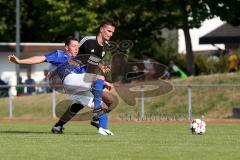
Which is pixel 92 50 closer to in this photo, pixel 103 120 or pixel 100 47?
pixel 100 47

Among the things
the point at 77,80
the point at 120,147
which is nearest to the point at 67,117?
the point at 77,80

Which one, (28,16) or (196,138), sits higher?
(28,16)

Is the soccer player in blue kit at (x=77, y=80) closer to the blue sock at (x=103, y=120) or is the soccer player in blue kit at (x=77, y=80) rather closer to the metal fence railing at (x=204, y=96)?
the blue sock at (x=103, y=120)

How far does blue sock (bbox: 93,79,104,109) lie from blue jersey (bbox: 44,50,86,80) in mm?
488

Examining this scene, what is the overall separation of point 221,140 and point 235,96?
15.6 m

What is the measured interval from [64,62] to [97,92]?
0.83 metres

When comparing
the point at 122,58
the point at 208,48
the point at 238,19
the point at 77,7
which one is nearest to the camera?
the point at 122,58

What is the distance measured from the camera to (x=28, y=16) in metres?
54.9

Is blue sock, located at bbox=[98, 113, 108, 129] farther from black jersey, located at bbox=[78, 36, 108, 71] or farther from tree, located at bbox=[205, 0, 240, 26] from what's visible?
tree, located at bbox=[205, 0, 240, 26]

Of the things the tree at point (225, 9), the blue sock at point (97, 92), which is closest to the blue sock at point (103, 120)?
the blue sock at point (97, 92)

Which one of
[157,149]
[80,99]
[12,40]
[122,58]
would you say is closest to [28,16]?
[12,40]

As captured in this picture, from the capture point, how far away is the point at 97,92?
15.1m

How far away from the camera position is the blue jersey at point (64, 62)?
1534cm

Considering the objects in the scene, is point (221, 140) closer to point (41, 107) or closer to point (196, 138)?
point (196, 138)
